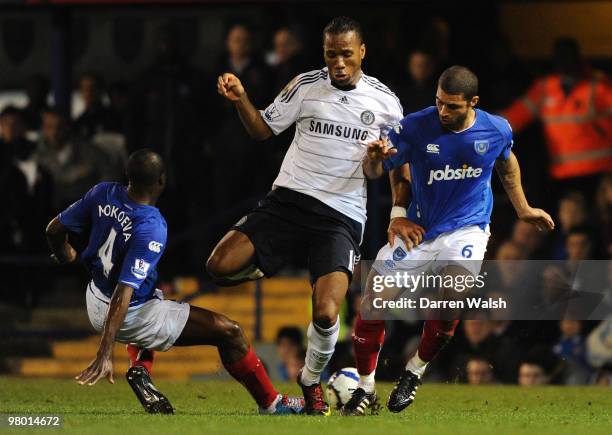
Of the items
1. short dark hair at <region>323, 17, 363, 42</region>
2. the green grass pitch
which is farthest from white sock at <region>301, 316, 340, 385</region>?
short dark hair at <region>323, 17, 363, 42</region>

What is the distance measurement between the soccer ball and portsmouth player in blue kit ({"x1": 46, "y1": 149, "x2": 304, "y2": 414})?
0.27 metres

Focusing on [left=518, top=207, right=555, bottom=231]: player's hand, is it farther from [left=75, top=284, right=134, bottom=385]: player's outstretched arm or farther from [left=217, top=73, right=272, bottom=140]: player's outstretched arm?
[left=75, top=284, right=134, bottom=385]: player's outstretched arm

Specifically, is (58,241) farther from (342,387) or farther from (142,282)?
(342,387)

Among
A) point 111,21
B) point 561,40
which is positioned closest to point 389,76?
point 561,40

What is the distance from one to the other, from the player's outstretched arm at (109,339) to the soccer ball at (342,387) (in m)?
1.50

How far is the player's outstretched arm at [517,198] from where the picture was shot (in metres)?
9.34

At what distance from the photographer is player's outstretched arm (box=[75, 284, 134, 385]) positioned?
8034mm

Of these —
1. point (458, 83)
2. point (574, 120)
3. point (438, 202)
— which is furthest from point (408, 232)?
point (574, 120)

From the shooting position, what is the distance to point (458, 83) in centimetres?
901

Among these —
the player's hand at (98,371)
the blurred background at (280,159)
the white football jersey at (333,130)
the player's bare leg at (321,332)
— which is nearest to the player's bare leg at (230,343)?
the player's bare leg at (321,332)

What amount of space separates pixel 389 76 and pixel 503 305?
245 centimetres

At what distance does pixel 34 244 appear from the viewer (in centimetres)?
1458

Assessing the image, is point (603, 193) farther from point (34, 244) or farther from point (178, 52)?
point (34, 244)

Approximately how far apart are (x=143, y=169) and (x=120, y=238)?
43 centimetres
